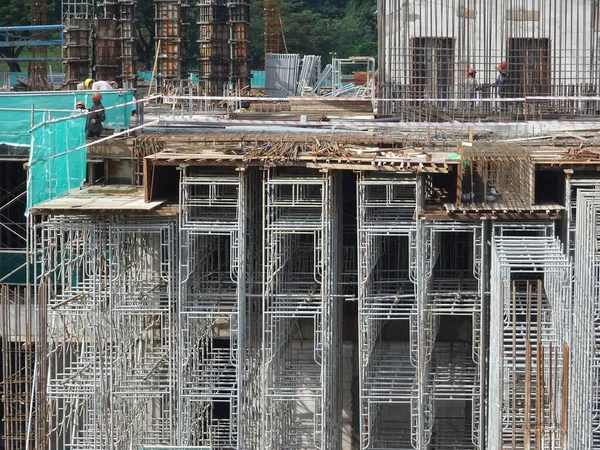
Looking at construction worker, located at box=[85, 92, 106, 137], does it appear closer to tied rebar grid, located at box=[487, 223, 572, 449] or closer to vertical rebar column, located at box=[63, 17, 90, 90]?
tied rebar grid, located at box=[487, 223, 572, 449]

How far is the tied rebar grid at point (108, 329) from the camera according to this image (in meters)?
29.6

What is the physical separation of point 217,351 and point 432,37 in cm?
1213

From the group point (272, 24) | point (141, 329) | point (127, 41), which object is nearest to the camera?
point (141, 329)

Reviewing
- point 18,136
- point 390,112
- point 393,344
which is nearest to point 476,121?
point 390,112

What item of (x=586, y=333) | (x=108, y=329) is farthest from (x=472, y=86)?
(x=586, y=333)

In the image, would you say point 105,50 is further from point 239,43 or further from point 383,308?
point 383,308

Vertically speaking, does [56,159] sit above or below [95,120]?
below

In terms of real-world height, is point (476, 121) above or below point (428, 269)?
above

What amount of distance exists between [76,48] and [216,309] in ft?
56.2

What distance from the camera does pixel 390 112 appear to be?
128 ft

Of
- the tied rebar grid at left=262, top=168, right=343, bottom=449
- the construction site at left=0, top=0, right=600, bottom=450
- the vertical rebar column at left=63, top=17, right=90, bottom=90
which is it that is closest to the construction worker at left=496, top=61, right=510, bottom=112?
the construction site at left=0, top=0, right=600, bottom=450

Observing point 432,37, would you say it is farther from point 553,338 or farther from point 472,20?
point 553,338

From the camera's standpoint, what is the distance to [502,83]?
38.1 m

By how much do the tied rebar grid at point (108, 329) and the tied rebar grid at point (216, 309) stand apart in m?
0.46
